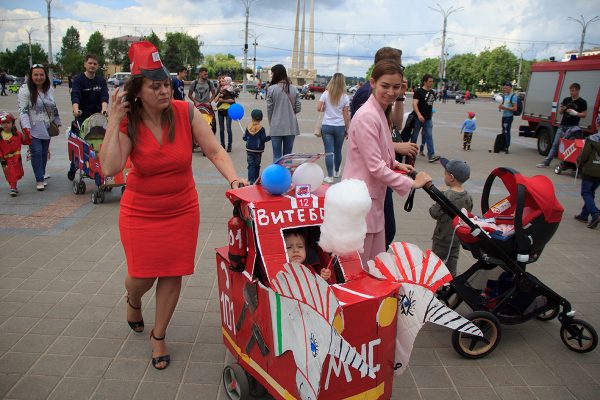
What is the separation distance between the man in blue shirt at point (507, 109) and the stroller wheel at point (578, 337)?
988 centimetres

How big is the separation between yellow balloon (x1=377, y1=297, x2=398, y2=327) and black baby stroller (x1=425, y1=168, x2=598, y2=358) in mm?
1022

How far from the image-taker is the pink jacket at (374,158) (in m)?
2.76

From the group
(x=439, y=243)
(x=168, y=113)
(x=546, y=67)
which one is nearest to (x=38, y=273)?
(x=168, y=113)

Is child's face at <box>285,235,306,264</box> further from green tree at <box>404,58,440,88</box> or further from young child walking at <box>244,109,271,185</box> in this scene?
green tree at <box>404,58,440,88</box>

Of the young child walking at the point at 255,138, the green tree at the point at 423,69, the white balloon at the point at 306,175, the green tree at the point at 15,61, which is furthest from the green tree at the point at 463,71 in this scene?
the white balloon at the point at 306,175

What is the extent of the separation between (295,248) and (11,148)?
18.7 feet

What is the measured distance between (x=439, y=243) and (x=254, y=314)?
2.20 metres

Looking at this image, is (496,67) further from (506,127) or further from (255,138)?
(255,138)

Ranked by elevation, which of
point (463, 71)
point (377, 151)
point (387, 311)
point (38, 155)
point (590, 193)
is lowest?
point (38, 155)

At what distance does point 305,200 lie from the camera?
246cm

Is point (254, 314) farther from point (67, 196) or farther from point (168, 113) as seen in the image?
point (67, 196)

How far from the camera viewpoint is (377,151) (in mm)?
2826

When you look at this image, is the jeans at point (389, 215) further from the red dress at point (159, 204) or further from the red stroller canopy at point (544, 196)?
the red dress at point (159, 204)

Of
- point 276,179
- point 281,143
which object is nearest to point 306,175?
point 276,179
